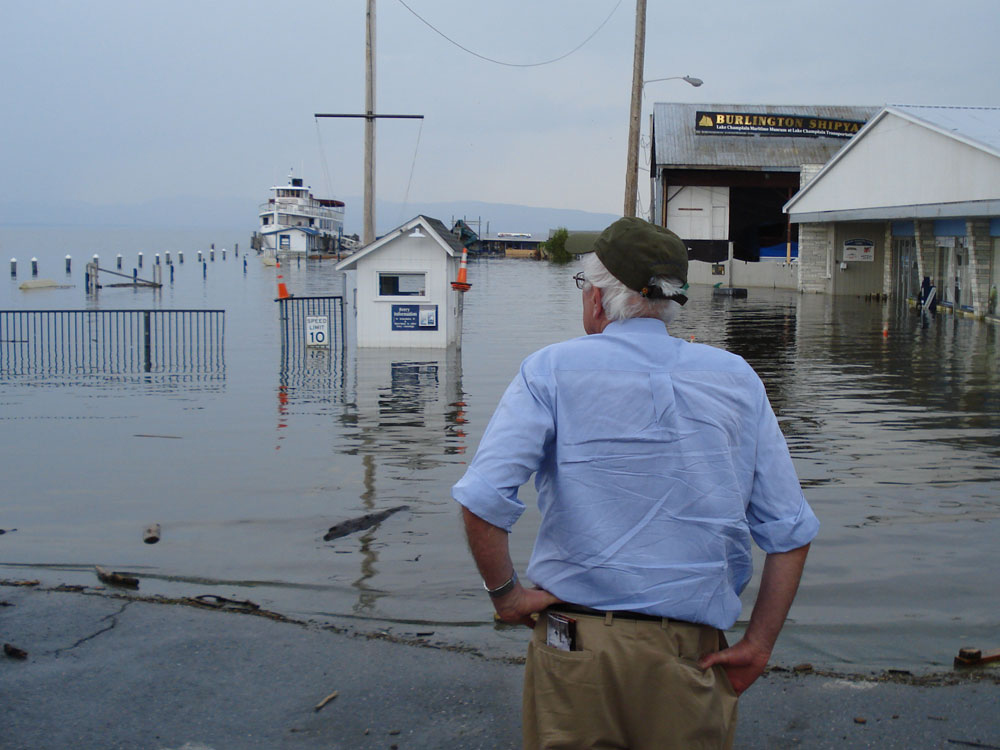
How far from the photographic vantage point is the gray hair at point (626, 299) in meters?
2.71

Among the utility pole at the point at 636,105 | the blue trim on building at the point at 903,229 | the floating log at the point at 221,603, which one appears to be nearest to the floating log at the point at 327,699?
the floating log at the point at 221,603

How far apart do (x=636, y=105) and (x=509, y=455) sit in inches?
890

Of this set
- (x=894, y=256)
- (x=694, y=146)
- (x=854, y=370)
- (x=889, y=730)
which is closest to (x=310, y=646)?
(x=889, y=730)

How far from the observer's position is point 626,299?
106 inches

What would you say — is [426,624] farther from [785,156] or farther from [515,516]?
[785,156]

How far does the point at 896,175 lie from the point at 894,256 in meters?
8.50

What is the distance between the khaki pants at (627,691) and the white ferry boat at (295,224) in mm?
107382

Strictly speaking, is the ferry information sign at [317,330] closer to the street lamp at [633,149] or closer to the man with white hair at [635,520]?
the street lamp at [633,149]

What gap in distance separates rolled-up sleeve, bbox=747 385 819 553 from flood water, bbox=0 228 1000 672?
2.67 m

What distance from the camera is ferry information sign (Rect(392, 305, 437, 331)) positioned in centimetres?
2036

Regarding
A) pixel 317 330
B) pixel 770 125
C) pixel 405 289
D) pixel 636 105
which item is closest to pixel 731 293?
pixel 770 125

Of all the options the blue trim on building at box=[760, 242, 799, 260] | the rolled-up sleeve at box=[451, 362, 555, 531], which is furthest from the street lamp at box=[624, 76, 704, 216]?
the blue trim on building at box=[760, 242, 799, 260]

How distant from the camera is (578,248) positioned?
10.8ft

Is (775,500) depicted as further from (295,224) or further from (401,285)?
(295,224)
